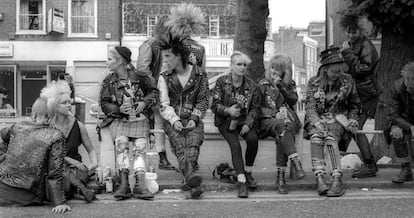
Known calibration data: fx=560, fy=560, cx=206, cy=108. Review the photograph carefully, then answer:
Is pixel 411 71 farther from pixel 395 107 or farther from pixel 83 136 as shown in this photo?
pixel 83 136

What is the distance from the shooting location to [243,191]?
20.4 feet

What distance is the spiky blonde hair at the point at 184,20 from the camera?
266 inches

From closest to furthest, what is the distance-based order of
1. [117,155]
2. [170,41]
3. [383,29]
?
1. [117,155]
2. [170,41]
3. [383,29]

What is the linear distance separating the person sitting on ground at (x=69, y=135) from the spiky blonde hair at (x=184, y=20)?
149cm

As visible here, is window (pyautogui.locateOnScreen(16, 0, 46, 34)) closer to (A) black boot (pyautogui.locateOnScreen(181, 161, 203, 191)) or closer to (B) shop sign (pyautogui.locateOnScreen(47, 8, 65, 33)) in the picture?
(B) shop sign (pyautogui.locateOnScreen(47, 8, 65, 33))

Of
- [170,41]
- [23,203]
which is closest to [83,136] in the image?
[23,203]

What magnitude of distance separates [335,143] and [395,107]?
904mm

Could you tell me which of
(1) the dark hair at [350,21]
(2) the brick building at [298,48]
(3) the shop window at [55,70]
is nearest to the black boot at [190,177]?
(1) the dark hair at [350,21]

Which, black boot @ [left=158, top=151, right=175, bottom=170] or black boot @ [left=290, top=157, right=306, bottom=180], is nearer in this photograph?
black boot @ [left=290, top=157, right=306, bottom=180]

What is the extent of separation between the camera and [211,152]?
947 cm

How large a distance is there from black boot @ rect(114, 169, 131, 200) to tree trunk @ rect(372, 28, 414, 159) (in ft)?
12.9

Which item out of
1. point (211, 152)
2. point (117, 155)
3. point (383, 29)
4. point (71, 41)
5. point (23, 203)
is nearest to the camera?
point (23, 203)

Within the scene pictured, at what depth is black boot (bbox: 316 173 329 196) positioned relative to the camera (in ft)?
20.5

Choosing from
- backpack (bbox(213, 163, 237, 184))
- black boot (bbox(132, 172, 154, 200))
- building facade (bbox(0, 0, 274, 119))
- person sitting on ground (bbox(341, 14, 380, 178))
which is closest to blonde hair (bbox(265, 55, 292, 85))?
backpack (bbox(213, 163, 237, 184))
